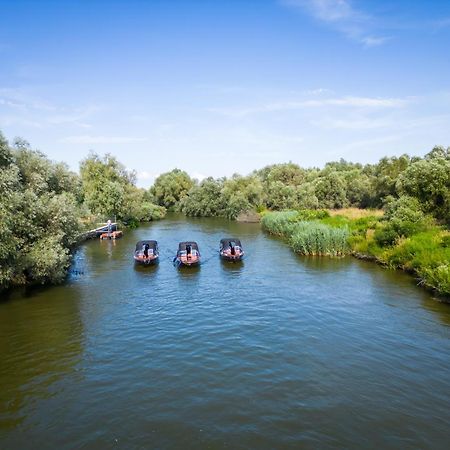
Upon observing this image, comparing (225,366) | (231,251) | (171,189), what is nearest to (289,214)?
(231,251)

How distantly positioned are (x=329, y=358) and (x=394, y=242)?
1950cm

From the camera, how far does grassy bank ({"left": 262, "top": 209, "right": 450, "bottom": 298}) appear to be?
24.8 metres

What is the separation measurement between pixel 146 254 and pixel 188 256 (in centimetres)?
414

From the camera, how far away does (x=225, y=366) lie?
15.4 m

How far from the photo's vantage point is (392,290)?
2584 centimetres

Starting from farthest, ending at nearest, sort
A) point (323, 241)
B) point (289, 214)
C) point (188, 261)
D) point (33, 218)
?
point (289, 214)
point (323, 241)
point (188, 261)
point (33, 218)

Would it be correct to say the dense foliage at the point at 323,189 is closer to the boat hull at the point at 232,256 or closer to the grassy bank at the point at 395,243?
the grassy bank at the point at 395,243

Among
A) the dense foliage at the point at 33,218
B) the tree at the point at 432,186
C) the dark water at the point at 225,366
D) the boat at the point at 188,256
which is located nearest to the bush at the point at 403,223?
the tree at the point at 432,186

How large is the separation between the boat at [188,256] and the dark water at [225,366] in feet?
16.1

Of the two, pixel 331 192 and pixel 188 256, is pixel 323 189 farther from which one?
pixel 188 256

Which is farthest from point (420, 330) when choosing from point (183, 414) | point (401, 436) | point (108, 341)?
point (108, 341)

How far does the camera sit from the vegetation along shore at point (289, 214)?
76.0 ft

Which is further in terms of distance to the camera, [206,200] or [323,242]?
[206,200]

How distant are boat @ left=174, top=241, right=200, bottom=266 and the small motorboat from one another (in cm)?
214
